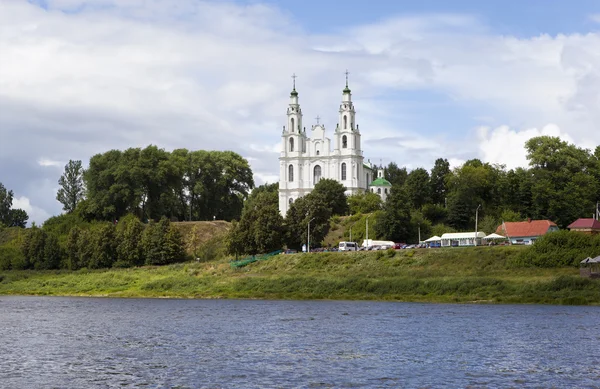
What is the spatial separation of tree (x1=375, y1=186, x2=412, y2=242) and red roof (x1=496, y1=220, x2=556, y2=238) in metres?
13.3

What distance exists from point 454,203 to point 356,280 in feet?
130

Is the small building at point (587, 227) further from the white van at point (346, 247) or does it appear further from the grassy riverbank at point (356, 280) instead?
the white van at point (346, 247)

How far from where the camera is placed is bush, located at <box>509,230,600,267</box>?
287ft

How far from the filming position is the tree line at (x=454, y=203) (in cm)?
11494

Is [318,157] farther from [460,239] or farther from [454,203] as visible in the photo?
[460,239]

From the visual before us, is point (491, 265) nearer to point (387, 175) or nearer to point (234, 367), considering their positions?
point (234, 367)

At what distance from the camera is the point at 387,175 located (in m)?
197

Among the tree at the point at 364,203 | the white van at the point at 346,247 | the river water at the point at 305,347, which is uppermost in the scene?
the tree at the point at 364,203

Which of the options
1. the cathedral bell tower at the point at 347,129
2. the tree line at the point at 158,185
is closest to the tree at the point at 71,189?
the tree line at the point at 158,185

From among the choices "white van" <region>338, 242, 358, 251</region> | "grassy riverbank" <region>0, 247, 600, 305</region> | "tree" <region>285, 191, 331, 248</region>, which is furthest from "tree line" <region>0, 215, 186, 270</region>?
"white van" <region>338, 242, 358, 251</region>

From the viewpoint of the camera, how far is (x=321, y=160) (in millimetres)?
165375

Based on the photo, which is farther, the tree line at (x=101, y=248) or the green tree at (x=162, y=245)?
the tree line at (x=101, y=248)

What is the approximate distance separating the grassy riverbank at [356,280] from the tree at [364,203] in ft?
122

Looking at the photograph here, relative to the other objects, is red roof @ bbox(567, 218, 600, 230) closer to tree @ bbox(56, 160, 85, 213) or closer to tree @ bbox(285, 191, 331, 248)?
tree @ bbox(285, 191, 331, 248)
